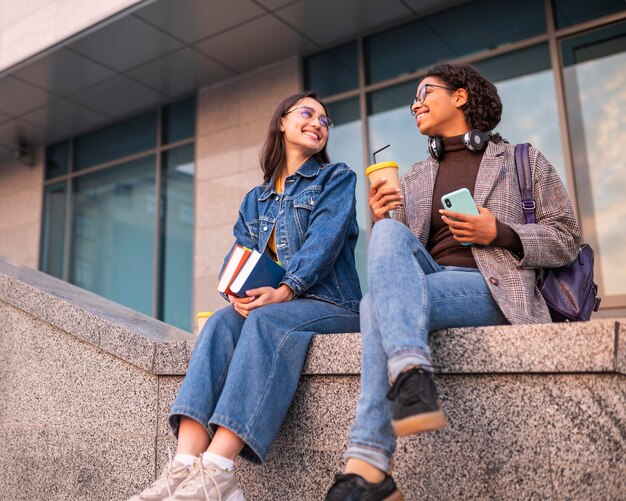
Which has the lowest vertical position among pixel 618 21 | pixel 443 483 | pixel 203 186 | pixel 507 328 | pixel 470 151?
pixel 443 483

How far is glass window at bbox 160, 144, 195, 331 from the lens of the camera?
8.60 metres

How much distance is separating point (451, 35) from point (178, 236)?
4571 millimetres

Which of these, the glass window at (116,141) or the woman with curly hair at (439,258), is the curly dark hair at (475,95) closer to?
the woman with curly hair at (439,258)

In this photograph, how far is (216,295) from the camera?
7863 mm

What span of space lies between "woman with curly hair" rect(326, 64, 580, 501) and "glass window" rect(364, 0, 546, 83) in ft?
13.7

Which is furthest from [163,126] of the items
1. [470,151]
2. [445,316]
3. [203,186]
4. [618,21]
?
[445,316]

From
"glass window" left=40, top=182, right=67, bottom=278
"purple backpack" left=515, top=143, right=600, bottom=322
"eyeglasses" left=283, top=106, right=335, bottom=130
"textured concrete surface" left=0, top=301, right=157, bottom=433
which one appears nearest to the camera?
→ "purple backpack" left=515, top=143, right=600, bottom=322

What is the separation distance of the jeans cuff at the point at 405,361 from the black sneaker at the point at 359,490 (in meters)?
0.31

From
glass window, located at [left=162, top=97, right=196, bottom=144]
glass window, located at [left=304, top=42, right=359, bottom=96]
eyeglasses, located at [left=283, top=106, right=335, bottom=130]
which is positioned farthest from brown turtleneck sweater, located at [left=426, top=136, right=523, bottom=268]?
glass window, located at [left=162, top=97, right=196, bottom=144]

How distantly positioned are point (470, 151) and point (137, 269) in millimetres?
7461

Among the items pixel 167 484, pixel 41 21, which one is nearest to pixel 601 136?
pixel 167 484

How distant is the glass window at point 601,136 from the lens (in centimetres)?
579

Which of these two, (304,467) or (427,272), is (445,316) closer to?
(427,272)

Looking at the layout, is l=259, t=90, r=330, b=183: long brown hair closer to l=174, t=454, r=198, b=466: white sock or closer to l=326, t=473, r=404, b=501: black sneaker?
l=174, t=454, r=198, b=466: white sock
